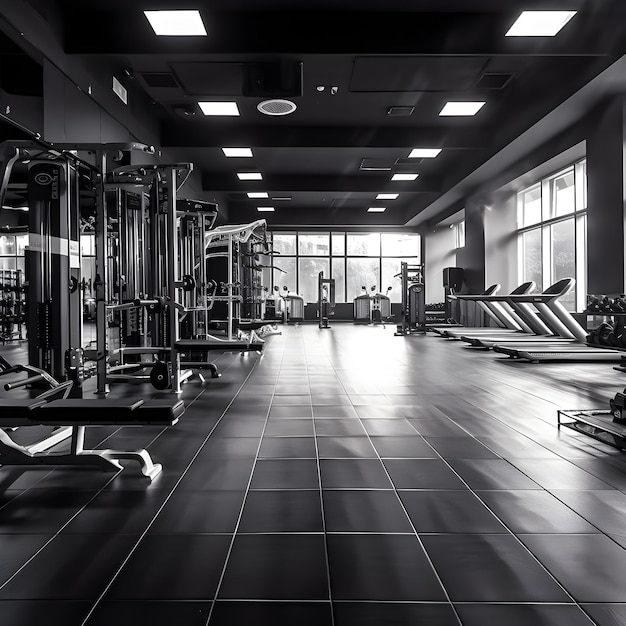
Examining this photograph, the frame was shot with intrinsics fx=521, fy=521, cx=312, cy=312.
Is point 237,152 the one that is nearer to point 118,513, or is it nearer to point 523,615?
point 118,513

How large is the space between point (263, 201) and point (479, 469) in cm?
1289

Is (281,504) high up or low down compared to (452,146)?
down

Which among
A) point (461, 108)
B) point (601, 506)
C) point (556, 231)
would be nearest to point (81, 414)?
point (601, 506)

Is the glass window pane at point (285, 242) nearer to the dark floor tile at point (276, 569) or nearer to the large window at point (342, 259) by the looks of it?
the large window at point (342, 259)

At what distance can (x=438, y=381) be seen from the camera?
183 inches

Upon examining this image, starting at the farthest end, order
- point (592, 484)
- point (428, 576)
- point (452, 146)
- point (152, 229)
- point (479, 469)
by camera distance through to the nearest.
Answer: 1. point (452, 146)
2. point (152, 229)
3. point (479, 469)
4. point (592, 484)
5. point (428, 576)

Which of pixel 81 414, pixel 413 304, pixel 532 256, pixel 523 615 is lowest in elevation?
pixel 523 615

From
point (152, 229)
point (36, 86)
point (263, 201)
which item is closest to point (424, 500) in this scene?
point (152, 229)

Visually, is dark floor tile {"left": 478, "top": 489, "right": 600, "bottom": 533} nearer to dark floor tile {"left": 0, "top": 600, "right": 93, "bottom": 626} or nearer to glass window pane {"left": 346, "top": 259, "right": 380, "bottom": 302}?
dark floor tile {"left": 0, "top": 600, "right": 93, "bottom": 626}

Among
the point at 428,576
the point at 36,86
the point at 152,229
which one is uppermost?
the point at 36,86

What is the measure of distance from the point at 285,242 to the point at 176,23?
11735mm

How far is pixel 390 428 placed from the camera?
2955 mm

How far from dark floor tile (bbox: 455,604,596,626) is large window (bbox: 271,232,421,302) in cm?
1559

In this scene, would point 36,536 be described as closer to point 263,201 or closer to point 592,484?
point 592,484
